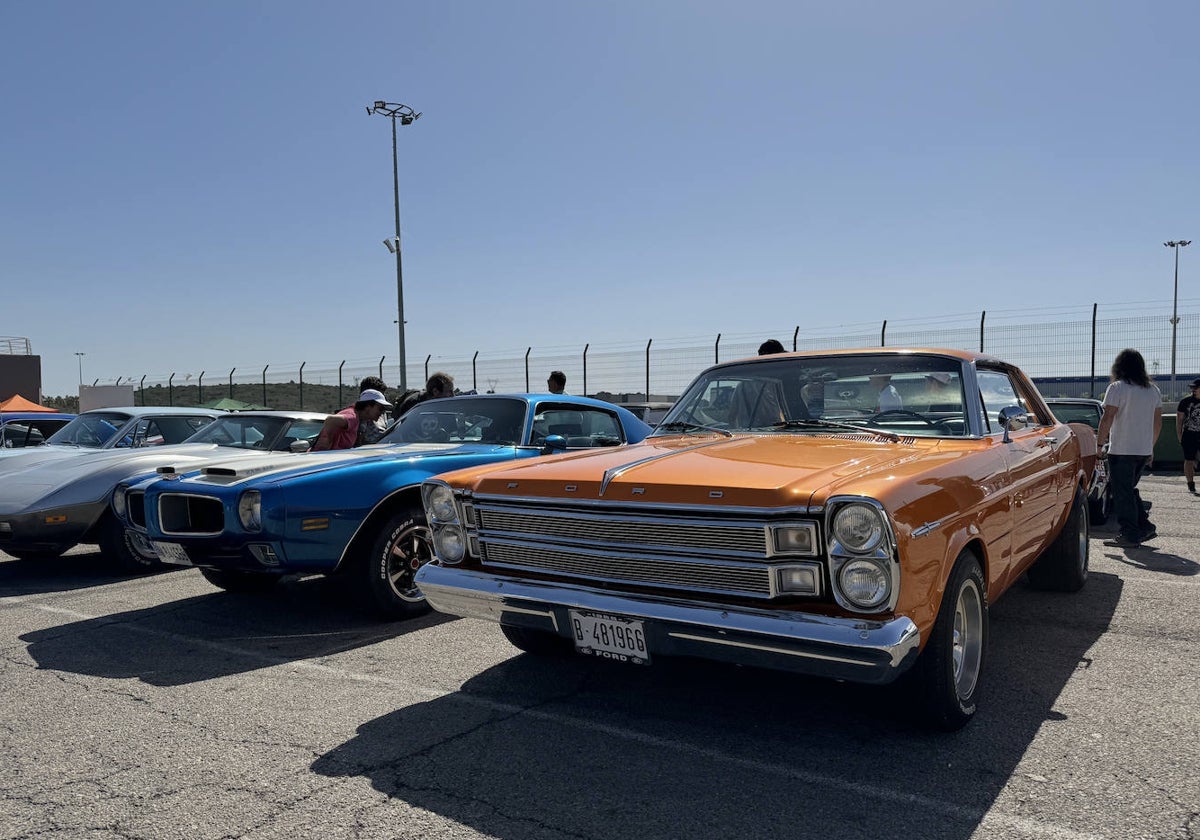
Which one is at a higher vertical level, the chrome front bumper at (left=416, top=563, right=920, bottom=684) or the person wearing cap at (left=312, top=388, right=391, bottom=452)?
the person wearing cap at (left=312, top=388, right=391, bottom=452)

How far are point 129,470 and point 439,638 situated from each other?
3987 millimetres

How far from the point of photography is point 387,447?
6535 mm

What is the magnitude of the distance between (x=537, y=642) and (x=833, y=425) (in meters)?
1.87

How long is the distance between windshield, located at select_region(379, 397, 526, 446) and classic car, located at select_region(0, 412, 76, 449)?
790 centimetres

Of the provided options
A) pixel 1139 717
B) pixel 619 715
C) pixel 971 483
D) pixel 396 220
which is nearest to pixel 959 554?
pixel 971 483

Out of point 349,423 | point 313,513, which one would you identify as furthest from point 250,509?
point 349,423

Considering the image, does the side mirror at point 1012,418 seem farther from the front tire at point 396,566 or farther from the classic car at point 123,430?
the classic car at point 123,430

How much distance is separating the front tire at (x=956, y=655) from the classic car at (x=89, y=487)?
538 centimetres

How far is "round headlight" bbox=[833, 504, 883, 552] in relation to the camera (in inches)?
119

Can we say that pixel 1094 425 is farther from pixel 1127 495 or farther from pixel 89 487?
pixel 89 487

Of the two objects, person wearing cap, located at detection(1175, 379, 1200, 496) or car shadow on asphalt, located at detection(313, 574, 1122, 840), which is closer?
car shadow on asphalt, located at detection(313, 574, 1122, 840)

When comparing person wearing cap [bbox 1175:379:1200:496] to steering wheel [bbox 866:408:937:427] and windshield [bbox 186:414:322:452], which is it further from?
windshield [bbox 186:414:322:452]

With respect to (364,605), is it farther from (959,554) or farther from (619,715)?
(959,554)

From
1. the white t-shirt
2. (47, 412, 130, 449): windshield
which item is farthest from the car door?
(47, 412, 130, 449): windshield
